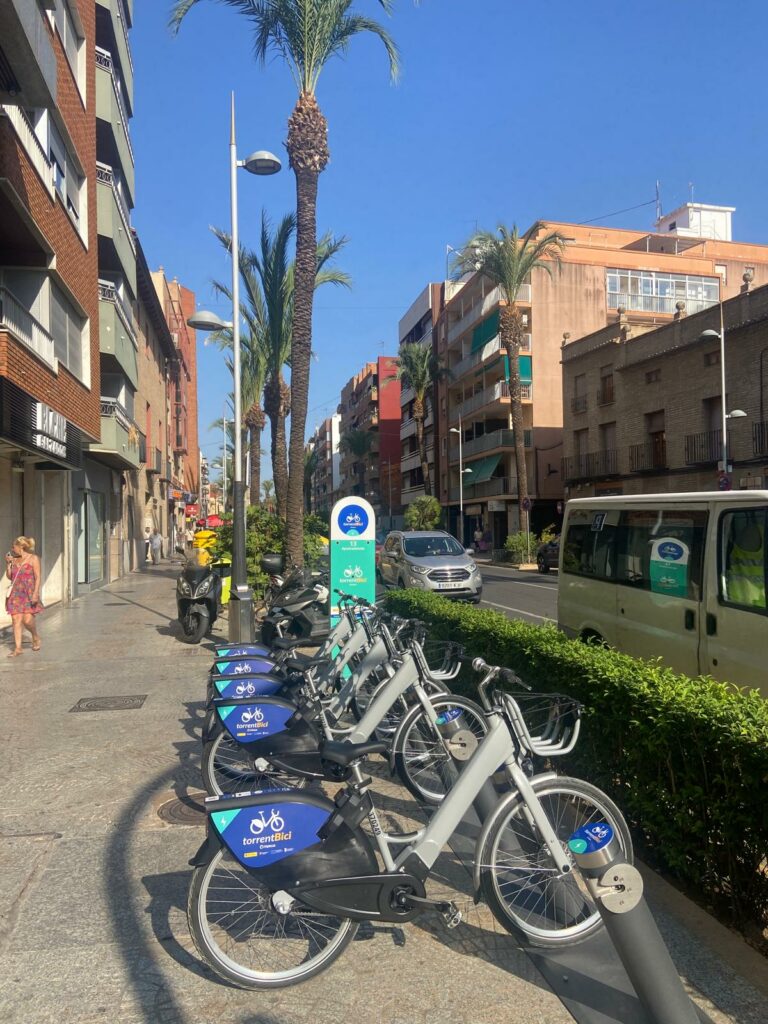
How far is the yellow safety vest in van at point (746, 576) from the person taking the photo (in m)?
5.00

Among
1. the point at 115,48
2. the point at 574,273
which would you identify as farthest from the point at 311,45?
the point at 574,273

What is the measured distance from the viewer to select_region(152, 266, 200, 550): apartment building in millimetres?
48688

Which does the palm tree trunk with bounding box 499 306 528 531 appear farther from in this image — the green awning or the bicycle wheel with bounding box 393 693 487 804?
the bicycle wheel with bounding box 393 693 487 804

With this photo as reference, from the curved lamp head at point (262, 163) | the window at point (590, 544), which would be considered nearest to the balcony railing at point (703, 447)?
the curved lamp head at point (262, 163)

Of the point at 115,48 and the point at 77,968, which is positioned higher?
the point at 115,48

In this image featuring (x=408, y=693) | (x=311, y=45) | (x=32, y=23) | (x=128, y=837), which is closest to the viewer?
(x=128, y=837)

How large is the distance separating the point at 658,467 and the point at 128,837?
106 feet

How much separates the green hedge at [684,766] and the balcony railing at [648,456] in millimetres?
30899

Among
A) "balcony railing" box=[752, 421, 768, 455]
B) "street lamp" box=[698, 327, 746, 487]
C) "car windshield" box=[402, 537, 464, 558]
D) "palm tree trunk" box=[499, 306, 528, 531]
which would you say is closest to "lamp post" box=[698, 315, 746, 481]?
"street lamp" box=[698, 327, 746, 487]

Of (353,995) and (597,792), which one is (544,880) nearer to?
(597,792)

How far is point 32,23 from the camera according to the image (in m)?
9.77

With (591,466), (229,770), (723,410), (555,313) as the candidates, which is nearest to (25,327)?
(229,770)

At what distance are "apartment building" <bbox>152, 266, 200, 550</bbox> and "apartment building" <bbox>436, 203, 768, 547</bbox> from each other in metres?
19.7

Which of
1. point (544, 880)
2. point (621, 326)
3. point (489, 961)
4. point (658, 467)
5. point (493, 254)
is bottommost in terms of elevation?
point (489, 961)
